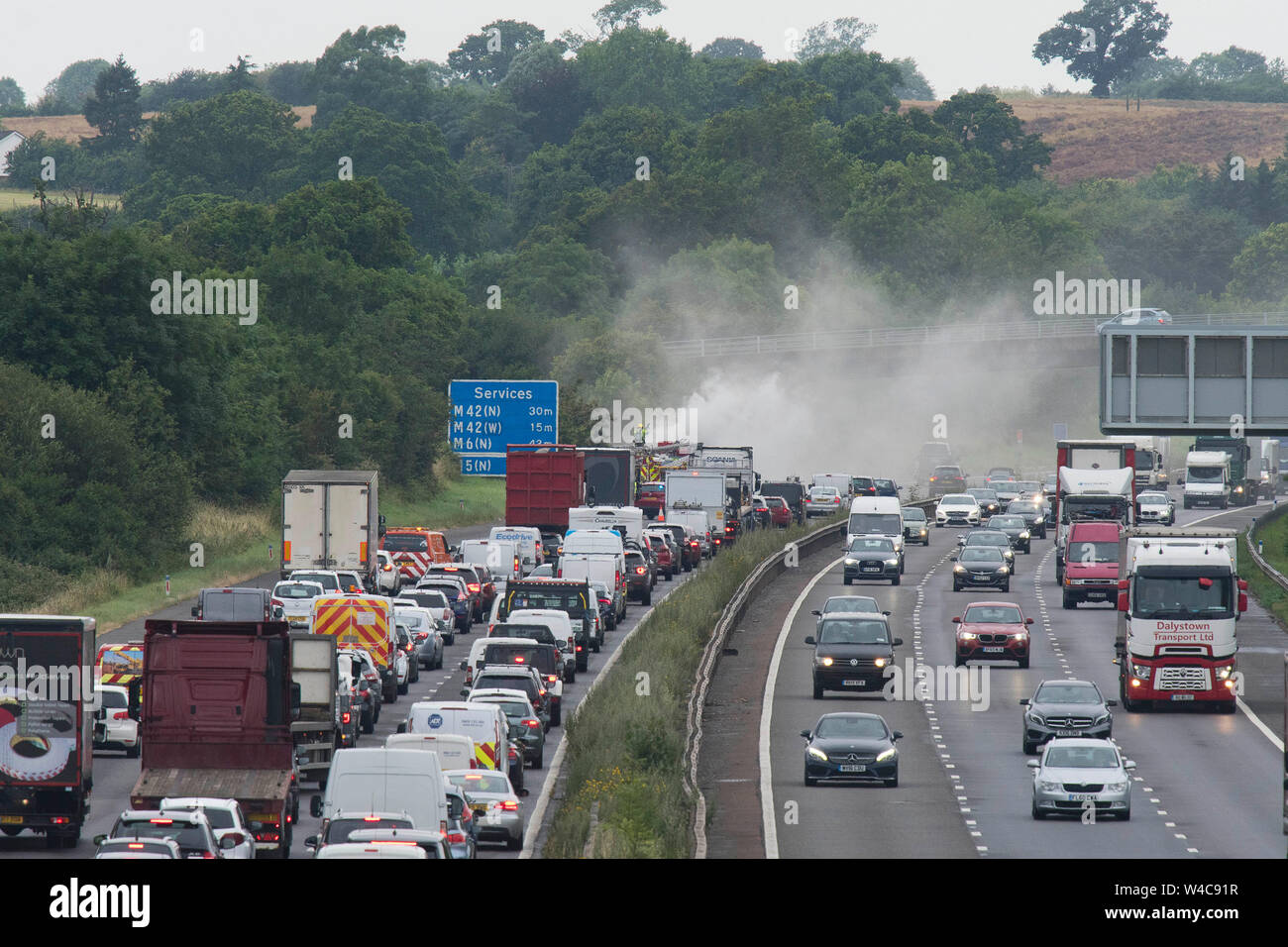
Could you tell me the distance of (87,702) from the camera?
29781mm

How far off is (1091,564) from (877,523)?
37.6ft

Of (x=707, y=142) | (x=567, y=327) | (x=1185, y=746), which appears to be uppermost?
(x=707, y=142)

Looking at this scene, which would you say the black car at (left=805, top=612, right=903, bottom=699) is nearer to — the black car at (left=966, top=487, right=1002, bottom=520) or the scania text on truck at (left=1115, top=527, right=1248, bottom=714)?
the scania text on truck at (left=1115, top=527, right=1248, bottom=714)

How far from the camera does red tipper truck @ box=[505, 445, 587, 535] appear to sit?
71.6 metres

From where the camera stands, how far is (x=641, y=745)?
34656 mm

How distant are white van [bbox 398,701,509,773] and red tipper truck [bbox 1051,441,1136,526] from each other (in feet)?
127

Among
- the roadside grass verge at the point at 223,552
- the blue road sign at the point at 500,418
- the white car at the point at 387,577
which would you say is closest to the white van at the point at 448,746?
the roadside grass verge at the point at 223,552

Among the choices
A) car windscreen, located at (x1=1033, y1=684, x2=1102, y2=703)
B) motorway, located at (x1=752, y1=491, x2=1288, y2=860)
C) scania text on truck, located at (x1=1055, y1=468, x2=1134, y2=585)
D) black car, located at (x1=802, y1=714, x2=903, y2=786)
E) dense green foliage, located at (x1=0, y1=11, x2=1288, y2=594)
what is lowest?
motorway, located at (x1=752, y1=491, x2=1288, y2=860)

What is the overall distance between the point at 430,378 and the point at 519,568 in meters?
46.1

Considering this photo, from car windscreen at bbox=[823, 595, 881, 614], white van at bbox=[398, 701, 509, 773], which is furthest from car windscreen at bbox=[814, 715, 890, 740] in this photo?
car windscreen at bbox=[823, 595, 881, 614]

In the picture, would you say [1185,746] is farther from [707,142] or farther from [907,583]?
[707,142]

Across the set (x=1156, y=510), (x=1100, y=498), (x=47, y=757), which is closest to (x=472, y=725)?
(x=47, y=757)

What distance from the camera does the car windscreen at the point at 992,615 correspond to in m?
50.6
